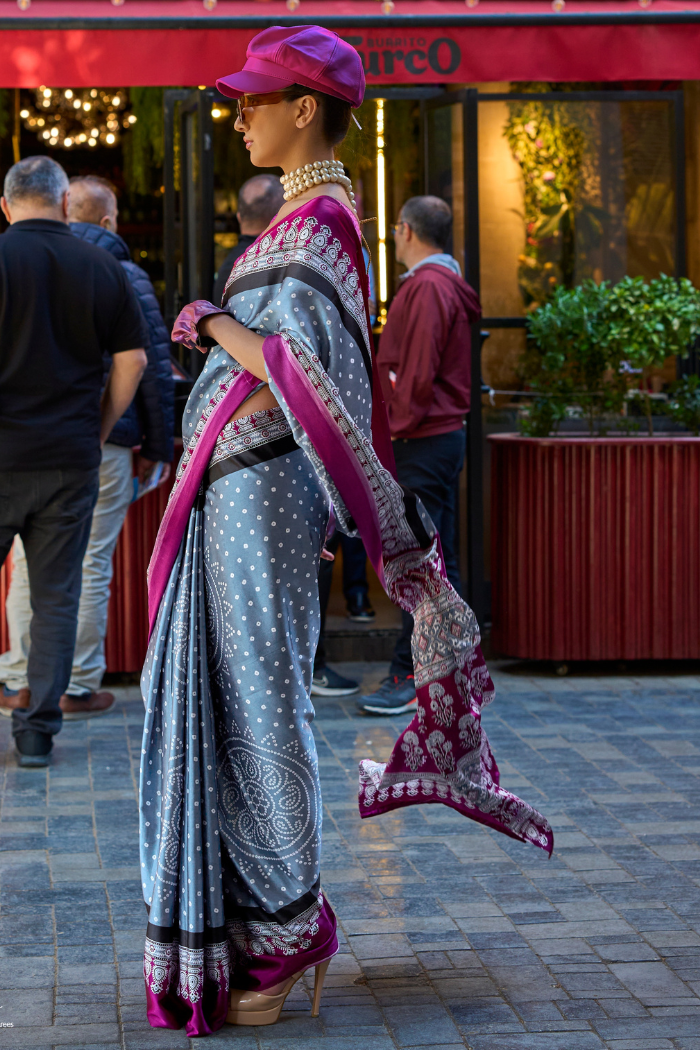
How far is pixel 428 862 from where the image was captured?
368 cm

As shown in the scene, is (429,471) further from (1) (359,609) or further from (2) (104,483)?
(1) (359,609)

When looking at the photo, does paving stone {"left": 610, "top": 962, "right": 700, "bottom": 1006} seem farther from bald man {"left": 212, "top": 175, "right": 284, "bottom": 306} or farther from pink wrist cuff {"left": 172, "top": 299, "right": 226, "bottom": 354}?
bald man {"left": 212, "top": 175, "right": 284, "bottom": 306}

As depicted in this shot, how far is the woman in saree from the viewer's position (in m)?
2.63

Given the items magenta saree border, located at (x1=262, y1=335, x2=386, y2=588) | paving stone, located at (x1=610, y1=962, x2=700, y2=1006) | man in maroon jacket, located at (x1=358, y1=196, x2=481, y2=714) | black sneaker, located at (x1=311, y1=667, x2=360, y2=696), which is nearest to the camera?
magenta saree border, located at (x1=262, y1=335, x2=386, y2=588)

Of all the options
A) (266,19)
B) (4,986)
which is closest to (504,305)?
(266,19)

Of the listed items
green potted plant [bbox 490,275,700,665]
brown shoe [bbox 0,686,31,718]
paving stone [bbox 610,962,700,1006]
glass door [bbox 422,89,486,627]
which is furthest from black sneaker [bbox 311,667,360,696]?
paving stone [bbox 610,962,700,1006]

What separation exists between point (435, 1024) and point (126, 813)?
5.30 ft

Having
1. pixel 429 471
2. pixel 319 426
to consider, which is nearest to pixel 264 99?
pixel 319 426

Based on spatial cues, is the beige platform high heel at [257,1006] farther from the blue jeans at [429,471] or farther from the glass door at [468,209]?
the glass door at [468,209]

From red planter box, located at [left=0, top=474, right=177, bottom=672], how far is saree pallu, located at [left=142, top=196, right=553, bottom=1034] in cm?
305

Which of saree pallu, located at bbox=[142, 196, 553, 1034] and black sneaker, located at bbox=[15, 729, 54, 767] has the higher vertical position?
saree pallu, located at bbox=[142, 196, 553, 1034]

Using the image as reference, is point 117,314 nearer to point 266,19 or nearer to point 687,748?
point 266,19

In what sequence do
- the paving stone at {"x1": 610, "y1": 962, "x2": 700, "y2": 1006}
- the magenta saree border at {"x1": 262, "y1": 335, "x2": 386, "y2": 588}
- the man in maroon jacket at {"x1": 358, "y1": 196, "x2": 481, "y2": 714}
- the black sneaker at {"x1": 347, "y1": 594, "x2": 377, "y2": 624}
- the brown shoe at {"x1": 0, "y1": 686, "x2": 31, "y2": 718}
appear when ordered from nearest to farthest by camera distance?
the magenta saree border at {"x1": 262, "y1": 335, "x2": 386, "y2": 588}
the paving stone at {"x1": 610, "y1": 962, "x2": 700, "y2": 1006}
the brown shoe at {"x1": 0, "y1": 686, "x2": 31, "y2": 718}
the man in maroon jacket at {"x1": 358, "y1": 196, "x2": 481, "y2": 714}
the black sneaker at {"x1": 347, "y1": 594, "x2": 377, "y2": 624}

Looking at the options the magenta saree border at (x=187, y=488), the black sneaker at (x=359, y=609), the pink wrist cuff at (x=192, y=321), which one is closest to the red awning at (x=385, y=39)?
the black sneaker at (x=359, y=609)
